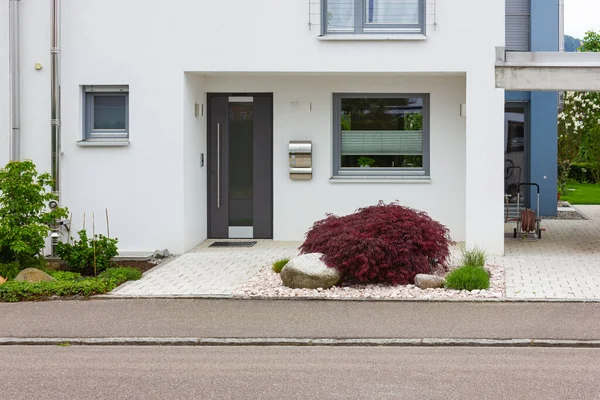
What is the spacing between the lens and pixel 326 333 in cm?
901

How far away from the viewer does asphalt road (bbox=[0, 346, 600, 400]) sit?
6922 millimetres

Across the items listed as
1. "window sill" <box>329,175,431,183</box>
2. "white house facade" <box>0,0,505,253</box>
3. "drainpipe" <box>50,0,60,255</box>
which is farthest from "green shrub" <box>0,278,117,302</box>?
"window sill" <box>329,175,431,183</box>

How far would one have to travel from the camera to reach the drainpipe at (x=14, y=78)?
48.0 ft

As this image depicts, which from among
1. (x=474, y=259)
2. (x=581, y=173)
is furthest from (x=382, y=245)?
(x=581, y=173)

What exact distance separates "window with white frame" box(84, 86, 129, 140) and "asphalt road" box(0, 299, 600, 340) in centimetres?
489

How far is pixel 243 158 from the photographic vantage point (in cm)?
1636

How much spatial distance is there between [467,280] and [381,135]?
542 centimetres

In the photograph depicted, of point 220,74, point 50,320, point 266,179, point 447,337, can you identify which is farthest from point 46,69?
point 447,337

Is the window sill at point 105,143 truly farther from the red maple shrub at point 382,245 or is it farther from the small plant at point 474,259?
the small plant at point 474,259

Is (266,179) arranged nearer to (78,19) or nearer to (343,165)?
(343,165)

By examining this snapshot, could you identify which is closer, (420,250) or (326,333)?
(326,333)

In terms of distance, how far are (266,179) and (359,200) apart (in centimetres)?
168

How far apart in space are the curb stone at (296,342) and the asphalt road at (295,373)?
0.50 ft

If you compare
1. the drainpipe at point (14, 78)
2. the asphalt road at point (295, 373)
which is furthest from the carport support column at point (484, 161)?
the drainpipe at point (14, 78)
